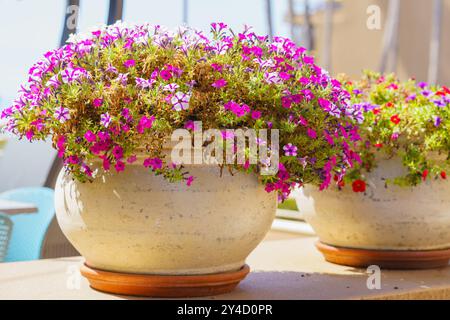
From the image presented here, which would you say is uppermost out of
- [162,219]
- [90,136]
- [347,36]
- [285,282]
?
[347,36]

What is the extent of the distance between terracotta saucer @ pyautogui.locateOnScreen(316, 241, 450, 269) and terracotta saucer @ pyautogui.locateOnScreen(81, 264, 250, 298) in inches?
27.7

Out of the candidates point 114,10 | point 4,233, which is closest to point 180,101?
point 4,233

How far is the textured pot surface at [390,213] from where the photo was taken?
2.40 meters

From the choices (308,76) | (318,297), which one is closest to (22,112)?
(308,76)

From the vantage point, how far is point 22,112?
5.86 ft

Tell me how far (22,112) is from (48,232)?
5.35 ft

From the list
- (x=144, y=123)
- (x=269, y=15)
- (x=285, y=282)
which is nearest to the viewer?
→ (x=144, y=123)

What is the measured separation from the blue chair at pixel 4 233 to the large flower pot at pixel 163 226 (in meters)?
1.27

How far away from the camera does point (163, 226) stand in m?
1.76

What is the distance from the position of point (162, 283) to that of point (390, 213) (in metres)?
0.97

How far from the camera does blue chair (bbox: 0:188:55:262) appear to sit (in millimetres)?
3279

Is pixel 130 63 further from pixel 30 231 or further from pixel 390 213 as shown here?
pixel 30 231

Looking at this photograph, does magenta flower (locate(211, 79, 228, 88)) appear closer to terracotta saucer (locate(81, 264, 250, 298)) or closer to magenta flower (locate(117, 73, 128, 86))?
magenta flower (locate(117, 73, 128, 86))

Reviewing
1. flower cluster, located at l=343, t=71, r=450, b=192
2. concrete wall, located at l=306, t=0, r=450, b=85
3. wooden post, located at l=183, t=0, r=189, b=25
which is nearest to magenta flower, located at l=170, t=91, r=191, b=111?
flower cluster, located at l=343, t=71, r=450, b=192
